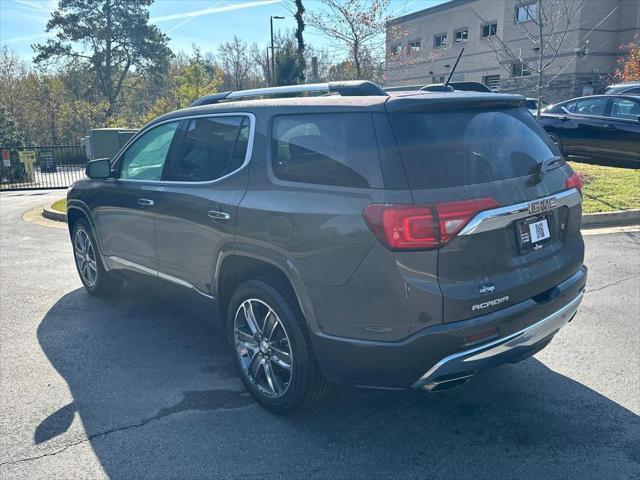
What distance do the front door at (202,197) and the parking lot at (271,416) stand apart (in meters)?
0.32

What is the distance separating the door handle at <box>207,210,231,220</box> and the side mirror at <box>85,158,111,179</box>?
1.77 metres

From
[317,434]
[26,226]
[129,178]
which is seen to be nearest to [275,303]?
[317,434]

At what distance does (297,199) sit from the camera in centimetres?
288

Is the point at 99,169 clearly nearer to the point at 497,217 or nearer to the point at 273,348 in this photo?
the point at 273,348

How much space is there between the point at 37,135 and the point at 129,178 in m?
38.8

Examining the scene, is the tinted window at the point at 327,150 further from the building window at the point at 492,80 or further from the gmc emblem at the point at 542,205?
the building window at the point at 492,80

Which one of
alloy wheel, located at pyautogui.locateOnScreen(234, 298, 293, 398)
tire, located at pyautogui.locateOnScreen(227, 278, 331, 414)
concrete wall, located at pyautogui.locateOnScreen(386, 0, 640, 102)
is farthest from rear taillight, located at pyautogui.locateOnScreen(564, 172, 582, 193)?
concrete wall, located at pyautogui.locateOnScreen(386, 0, 640, 102)

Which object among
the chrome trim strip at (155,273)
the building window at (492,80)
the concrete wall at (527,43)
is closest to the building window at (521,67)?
the concrete wall at (527,43)

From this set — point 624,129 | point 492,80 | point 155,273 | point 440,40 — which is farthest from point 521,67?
point 440,40

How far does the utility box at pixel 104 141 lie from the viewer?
12.2m

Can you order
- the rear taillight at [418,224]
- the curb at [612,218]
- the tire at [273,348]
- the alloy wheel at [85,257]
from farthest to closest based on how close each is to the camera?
the curb at [612,218] < the alloy wheel at [85,257] < the tire at [273,348] < the rear taillight at [418,224]

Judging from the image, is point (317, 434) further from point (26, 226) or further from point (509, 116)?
point (26, 226)

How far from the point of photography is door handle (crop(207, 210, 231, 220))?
3.31 metres

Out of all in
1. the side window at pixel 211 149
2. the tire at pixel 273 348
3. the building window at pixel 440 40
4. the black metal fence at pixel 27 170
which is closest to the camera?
the tire at pixel 273 348
